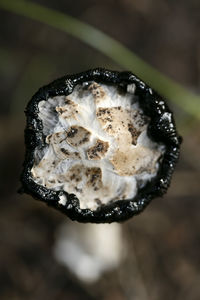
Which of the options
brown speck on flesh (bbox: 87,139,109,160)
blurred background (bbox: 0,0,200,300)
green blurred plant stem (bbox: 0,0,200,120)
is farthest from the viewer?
blurred background (bbox: 0,0,200,300)

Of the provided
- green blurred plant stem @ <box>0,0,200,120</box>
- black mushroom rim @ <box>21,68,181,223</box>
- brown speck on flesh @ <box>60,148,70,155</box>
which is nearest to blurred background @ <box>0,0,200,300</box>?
green blurred plant stem @ <box>0,0,200,120</box>

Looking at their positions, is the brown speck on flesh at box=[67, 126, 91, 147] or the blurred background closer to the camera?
the brown speck on flesh at box=[67, 126, 91, 147]

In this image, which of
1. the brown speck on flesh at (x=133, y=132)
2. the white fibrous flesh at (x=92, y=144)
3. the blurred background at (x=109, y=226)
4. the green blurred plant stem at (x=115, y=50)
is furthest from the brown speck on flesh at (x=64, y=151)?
the blurred background at (x=109, y=226)

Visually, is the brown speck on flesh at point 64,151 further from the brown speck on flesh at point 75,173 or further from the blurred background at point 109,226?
the blurred background at point 109,226

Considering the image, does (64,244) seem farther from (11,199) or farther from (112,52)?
(112,52)

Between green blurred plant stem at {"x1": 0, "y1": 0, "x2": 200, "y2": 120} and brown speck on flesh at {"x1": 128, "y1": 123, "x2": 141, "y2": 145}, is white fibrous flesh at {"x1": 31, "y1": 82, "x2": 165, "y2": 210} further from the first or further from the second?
green blurred plant stem at {"x1": 0, "y1": 0, "x2": 200, "y2": 120}

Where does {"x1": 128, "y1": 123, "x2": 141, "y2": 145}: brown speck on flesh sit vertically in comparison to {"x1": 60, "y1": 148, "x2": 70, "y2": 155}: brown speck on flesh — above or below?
above

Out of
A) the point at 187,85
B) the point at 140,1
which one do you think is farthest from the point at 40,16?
the point at 187,85
